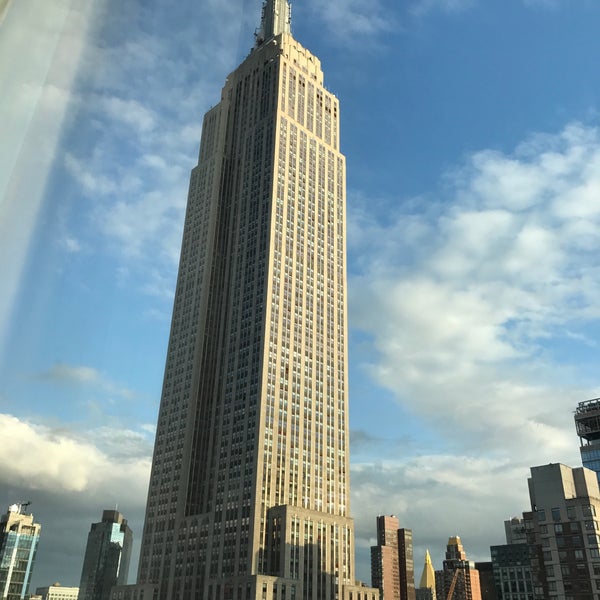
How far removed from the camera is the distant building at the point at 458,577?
175775 millimetres

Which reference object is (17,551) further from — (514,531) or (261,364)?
(514,531)

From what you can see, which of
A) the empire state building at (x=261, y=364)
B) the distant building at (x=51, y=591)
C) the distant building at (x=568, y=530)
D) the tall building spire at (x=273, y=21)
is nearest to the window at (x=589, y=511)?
the distant building at (x=568, y=530)

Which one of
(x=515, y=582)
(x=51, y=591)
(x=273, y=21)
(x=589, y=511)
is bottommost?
(x=51, y=591)

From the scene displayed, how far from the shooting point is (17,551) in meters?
13.4

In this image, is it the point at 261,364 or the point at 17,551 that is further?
the point at 261,364

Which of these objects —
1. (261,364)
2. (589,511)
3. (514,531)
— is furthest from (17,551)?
(514,531)

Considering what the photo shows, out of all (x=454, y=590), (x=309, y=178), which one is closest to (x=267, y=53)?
(x=309, y=178)

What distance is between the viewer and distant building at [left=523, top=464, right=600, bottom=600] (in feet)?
152

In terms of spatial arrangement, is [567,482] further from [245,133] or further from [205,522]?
[245,133]

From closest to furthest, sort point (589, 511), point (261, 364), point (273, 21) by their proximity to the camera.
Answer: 1. point (589, 511)
2. point (261, 364)
3. point (273, 21)

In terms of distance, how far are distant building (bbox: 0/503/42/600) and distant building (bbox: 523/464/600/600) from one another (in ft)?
143

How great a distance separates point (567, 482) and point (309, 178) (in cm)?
5912

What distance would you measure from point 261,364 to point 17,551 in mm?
63427

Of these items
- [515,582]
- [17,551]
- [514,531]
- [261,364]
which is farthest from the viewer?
[514,531]
